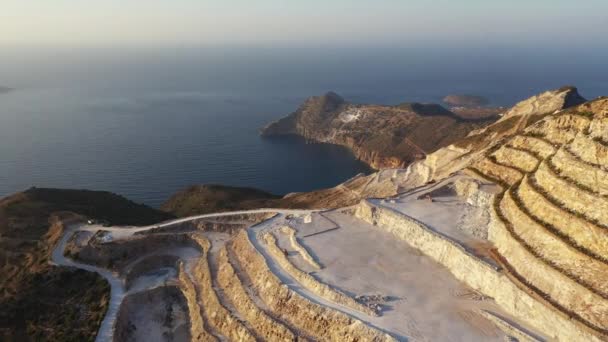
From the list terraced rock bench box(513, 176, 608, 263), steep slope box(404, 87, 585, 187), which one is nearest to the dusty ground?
terraced rock bench box(513, 176, 608, 263)

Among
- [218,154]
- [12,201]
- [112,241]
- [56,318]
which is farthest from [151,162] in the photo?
[56,318]

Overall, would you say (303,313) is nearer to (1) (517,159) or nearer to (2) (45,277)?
(1) (517,159)

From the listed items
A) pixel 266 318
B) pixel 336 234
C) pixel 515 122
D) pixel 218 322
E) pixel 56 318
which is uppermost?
pixel 515 122

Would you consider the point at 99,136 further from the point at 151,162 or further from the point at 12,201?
the point at 12,201

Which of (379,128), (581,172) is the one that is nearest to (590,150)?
(581,172)

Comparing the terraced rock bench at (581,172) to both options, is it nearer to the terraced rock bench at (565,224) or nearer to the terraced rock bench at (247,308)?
the terraced rock bench at (565,224)

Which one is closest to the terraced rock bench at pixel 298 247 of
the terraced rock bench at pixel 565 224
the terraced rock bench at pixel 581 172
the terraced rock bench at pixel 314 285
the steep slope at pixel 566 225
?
the terraced rock bench at pixel 314 285

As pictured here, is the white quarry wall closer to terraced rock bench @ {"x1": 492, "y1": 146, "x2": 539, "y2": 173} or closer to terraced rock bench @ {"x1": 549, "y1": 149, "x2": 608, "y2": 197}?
terraced rock bench @ {"x1": 549, "y1": 149, "x2": 608, "y2": 197}
